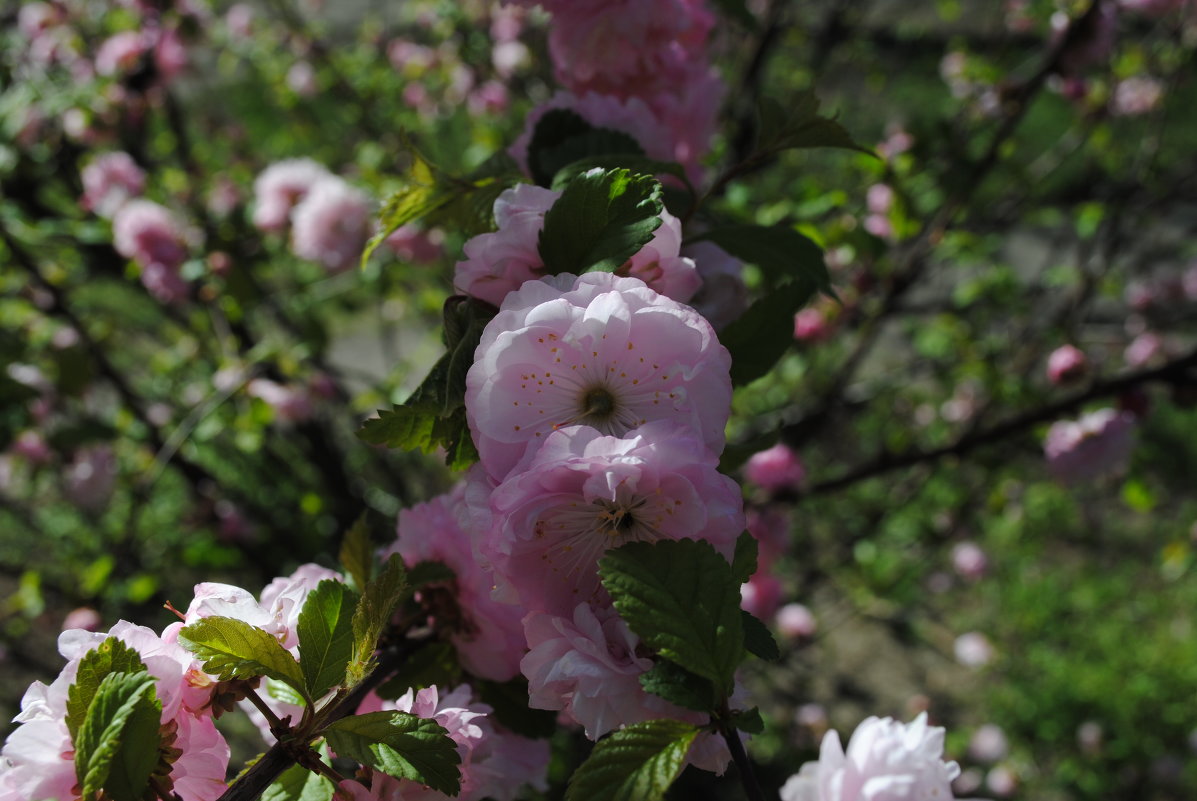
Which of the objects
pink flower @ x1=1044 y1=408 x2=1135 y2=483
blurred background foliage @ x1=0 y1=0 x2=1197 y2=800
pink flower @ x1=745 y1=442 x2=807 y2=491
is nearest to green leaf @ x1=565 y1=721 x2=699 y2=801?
blurred background foliage @ x1=0 y1=0 x2=1197 y2=800

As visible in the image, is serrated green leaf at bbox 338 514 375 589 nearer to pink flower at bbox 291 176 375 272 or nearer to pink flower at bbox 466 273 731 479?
pink flower at bbox 466 273 731 479

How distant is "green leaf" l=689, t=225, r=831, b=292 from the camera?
0.72m

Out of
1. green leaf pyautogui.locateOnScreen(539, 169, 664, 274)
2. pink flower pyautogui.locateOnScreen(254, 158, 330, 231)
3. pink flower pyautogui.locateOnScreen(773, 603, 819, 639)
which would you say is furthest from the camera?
pink flower pyautogui.locateOnScreen(773, 603, 819, 639)

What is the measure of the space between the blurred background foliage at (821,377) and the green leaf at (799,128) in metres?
0.27

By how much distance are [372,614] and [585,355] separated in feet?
0.73

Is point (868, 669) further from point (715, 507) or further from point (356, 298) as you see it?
point (715, 507)

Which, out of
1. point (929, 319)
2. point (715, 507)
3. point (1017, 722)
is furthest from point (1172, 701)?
point (715, 507)

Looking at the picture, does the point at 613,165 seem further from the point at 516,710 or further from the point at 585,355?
the point at 516,710

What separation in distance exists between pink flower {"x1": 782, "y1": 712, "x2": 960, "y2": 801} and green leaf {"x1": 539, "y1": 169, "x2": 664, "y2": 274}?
0.37 m

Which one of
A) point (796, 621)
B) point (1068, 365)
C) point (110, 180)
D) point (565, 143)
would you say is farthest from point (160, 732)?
point (110, 180)

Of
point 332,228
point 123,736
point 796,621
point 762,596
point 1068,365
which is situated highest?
point 123,736

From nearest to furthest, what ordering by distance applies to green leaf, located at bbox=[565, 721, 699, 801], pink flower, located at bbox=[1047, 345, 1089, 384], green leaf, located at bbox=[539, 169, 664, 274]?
green leaf, located at bbox=[565, 721, 699, 801], green leaf, located at bbox=[539, 169, 664, 274], pink flower, located at bbox=[1047, 345, 1089, 384]

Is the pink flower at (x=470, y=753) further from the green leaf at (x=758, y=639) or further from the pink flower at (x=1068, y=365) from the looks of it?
the pink flower at (x=1068, y=365)

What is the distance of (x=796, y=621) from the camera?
99.5 inches
